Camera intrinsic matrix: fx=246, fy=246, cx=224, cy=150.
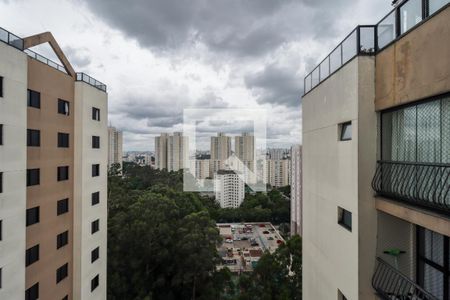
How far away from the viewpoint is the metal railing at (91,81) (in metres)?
9.20

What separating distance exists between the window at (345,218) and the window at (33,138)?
322 inches

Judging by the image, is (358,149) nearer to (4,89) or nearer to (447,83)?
(447,83)

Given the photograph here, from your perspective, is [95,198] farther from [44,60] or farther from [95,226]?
[44,60]

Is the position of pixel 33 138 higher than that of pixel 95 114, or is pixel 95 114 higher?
pixel 95 114

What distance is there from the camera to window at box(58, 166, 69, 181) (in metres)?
8.30

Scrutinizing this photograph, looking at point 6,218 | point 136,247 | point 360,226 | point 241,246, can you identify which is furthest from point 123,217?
point 241,246

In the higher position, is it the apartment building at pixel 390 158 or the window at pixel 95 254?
the apartment building at pixel 390 158

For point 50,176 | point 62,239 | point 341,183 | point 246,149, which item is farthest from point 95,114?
point 246,149

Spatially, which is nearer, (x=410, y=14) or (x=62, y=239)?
(x=410, y=14)

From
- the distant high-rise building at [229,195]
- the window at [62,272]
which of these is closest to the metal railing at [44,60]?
the window at [62,272]

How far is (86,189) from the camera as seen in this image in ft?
30.1

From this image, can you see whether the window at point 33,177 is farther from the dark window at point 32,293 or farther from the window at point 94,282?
the window at point 94,282

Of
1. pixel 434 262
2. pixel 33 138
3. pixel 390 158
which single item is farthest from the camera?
pixel 33 138

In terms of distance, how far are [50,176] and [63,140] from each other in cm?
133
